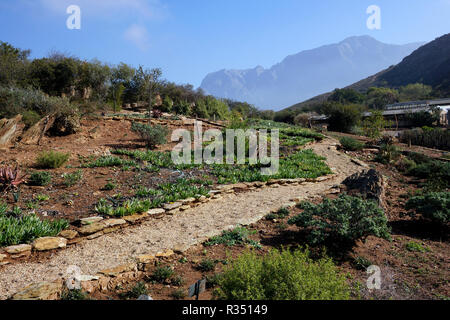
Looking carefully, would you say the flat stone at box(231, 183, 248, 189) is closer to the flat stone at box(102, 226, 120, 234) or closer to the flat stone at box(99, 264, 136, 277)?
the flat stone at box(102, 226, 120, 234)

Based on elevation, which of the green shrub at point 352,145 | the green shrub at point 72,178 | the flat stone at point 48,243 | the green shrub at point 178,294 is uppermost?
the green shrub at point 352,145

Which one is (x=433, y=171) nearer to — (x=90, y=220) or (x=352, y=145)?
(x=352, y=145)

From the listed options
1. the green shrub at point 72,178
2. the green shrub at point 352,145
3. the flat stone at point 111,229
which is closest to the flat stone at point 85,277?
the flat stone at point 111,229

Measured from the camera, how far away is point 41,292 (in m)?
3.12

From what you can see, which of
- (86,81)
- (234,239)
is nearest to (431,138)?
(234,239)

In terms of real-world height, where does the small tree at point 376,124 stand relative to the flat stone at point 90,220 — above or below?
above

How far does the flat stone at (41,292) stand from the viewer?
303cm

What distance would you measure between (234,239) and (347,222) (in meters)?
2.08

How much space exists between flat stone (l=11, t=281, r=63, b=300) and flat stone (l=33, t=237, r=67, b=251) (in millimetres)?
1181

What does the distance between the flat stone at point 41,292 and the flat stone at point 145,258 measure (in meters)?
1.10

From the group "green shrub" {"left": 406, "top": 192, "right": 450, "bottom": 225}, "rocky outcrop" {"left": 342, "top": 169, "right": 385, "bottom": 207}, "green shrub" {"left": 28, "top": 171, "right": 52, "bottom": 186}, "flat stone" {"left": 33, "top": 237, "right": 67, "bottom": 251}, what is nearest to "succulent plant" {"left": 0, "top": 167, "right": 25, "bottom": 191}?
"green shrub" {"left": 28, "top": 171, "right": 52, "bottom": 186}

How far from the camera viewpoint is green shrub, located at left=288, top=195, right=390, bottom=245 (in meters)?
4.32

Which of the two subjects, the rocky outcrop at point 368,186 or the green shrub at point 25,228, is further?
the rocky outcrop at point 368,186

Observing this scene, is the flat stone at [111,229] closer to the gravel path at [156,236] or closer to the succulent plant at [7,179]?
the gravel path at [156,236]
